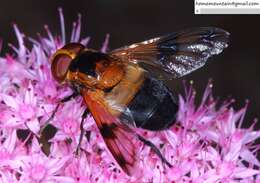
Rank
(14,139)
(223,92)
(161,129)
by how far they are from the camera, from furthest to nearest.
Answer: (223,92) → (14,139) → (161,129)

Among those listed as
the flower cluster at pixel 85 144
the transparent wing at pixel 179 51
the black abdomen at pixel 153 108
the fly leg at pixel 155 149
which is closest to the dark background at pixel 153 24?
the flower cluster at pixel 85 144

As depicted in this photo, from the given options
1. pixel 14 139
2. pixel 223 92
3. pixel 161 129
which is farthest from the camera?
pixel 223 92

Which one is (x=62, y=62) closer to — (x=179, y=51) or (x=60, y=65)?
(x=60, y=65)

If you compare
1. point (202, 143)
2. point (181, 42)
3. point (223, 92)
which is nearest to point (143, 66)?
point (181, 42)

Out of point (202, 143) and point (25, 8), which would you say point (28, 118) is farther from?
point (25, 8)

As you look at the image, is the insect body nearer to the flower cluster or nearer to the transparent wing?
the transparent wing

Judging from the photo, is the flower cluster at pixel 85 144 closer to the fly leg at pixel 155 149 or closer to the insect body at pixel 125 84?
the fly leg at pixel 155 149

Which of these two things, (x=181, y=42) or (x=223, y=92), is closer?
(x=181, y=42)

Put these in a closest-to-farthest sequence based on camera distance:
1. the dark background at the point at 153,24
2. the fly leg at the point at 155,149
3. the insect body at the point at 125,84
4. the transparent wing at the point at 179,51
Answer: the insect body at the point at 125,84 < the fly leg at the point at 155,149 < the transparent wing at the point at 179,51 < the dark background at the point at 153,24
